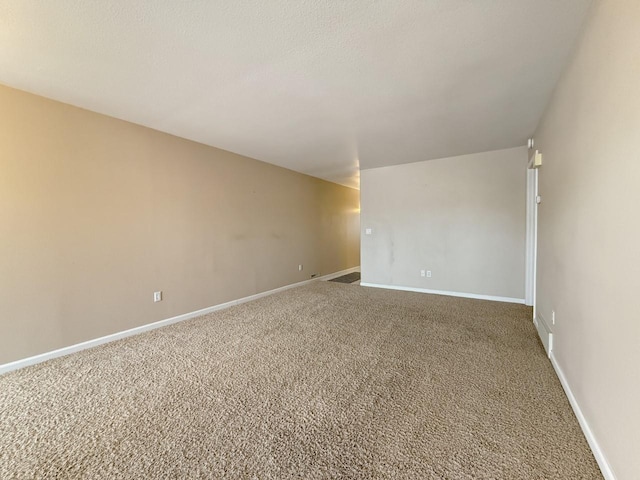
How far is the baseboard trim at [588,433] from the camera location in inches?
45.6

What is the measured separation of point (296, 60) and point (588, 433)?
2814mm

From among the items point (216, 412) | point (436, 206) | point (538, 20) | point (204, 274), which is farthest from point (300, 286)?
point (538, 20)

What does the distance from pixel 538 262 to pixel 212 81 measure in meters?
3.65

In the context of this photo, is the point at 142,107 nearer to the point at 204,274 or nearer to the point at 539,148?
the point at 204,274

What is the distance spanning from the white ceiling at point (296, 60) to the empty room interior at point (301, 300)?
0.02 metres

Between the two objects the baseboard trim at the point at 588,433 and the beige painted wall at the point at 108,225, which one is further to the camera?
the beige painted wall at the point at 108,225

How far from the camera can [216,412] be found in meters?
1.65

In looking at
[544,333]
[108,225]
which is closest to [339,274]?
[544,333]

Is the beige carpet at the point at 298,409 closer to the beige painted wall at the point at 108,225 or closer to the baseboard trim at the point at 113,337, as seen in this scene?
the baseboard trim at the point at 113,337

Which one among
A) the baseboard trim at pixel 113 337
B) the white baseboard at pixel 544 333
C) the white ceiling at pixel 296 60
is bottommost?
the baseboard trim at pixel 113 337

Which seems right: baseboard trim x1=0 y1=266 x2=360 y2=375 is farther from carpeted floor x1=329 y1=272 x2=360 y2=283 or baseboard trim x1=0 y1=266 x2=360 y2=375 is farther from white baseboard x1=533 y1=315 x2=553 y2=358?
white baseboard x1=533 y1=315 x2=553 y2=358

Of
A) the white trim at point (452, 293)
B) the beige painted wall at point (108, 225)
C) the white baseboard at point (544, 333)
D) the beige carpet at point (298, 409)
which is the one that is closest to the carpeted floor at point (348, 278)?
the white trim at point (452, 293)

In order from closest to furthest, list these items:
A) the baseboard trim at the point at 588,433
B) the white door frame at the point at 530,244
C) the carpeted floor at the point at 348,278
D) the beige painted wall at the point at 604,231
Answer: the beige painted wall at the point at 604,231, the baseboard trim at the point at 588,433, the white door frame at the point at 530,244, the carpeted floor at the point at 348,278

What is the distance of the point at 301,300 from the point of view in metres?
4.24
